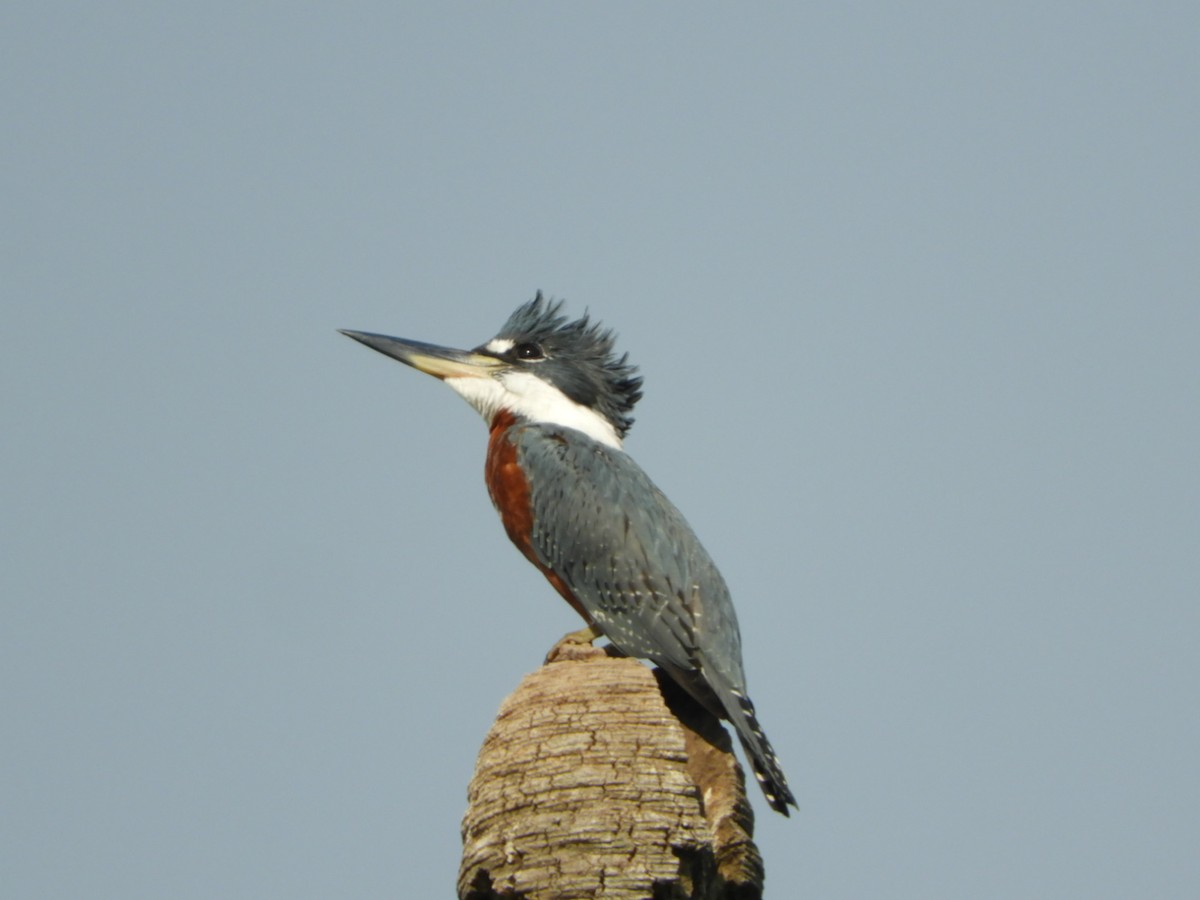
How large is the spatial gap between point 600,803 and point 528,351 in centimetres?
A: 492

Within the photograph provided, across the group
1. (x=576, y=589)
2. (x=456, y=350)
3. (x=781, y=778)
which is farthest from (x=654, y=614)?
(x=456, y=350)

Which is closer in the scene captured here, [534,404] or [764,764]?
[764,764]

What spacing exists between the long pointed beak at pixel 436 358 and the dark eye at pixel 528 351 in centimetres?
12

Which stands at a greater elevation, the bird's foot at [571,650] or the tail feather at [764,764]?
the bird's foot at [571,650]

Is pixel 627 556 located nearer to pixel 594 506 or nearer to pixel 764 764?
pixel 594 506

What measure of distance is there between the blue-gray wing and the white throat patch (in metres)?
0.44

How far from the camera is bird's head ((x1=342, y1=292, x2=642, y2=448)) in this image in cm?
1086

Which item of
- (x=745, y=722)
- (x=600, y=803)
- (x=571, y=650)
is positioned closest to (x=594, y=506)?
(x=571, y=650)

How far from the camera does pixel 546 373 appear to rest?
10.9 m

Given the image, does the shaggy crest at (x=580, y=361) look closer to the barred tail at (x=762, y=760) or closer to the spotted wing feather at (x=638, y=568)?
the spotted wing feather at (x=638, y=568)

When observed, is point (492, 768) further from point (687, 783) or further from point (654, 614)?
point (654, 614)

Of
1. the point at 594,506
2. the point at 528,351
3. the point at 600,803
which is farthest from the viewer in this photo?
the point at 528,351

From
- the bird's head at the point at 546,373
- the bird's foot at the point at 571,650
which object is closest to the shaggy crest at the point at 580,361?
the bird's head at the point at 546,373

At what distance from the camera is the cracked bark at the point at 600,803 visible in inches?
255
